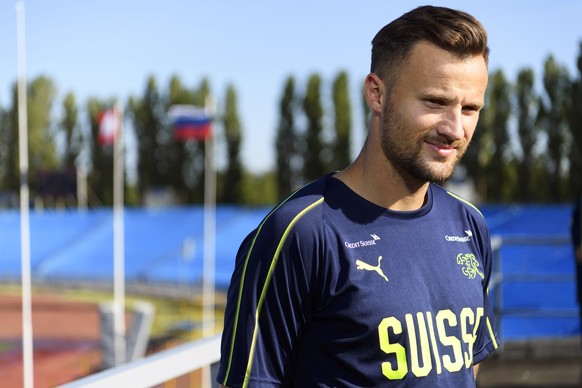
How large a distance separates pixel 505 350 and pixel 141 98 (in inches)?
1924

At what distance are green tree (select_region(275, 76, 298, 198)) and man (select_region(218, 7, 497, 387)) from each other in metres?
43.6

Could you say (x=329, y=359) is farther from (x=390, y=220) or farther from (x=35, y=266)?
(x=35, y=266)

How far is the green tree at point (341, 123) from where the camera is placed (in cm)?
4659

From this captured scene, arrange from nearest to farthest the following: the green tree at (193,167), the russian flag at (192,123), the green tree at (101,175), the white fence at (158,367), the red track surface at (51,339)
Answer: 1. the white fence at (158,367)
2. the red track surface at (51,339)
3. the russian flag at (192,123)
4. the green tree at (193,167)
5. the green tree at (101,175)

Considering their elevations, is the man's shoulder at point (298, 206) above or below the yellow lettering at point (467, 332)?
above

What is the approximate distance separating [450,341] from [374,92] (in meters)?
0.55

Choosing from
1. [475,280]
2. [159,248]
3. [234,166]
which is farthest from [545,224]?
[475,280]

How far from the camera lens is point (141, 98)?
2103 inches

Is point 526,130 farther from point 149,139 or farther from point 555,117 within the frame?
point 149,139

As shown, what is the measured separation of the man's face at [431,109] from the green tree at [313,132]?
43.3 m

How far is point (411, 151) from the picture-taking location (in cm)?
162

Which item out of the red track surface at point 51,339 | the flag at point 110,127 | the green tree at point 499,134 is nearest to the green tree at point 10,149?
the red track surface at point 51,339

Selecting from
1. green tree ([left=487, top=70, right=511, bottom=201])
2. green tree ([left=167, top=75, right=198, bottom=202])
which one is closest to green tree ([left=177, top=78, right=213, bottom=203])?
green tree ([left=167, top=75, right=198, bottom=202])

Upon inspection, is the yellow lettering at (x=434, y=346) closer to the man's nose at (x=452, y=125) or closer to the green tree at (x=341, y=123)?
the man's nose at (x=452, y=125)
